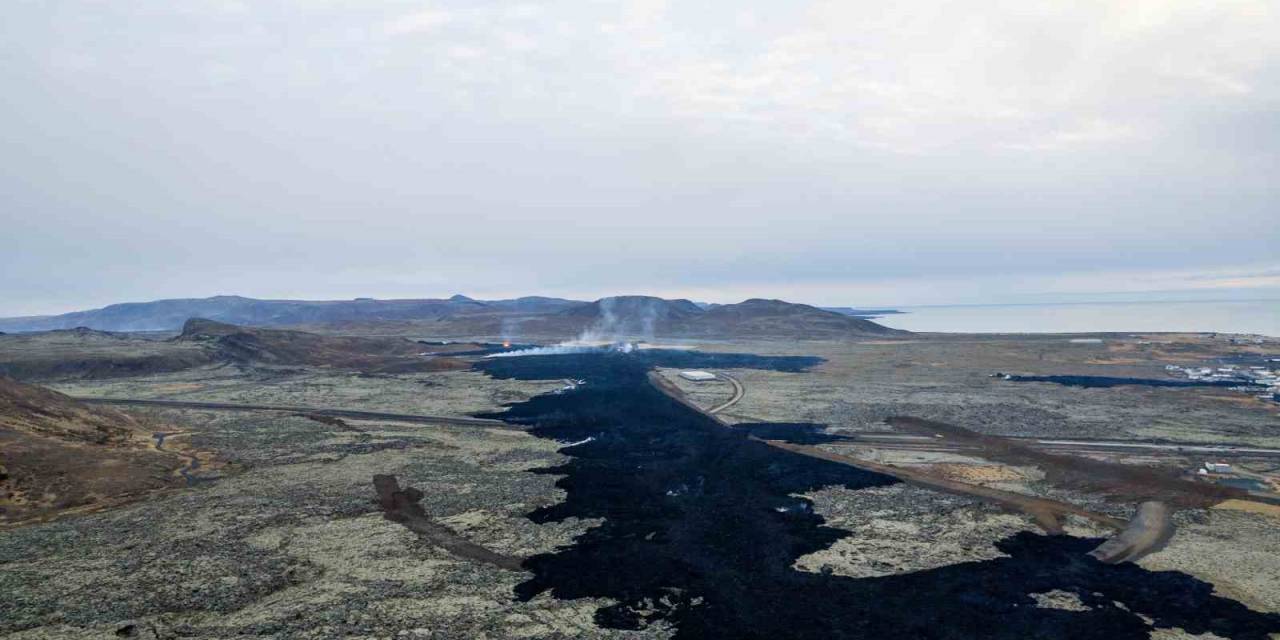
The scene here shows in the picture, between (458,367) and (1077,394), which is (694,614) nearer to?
(1077,394)

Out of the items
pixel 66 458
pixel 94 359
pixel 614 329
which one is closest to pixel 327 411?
pixel 66 458

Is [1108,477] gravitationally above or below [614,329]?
below

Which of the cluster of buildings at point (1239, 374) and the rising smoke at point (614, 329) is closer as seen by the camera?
the cluster of buildings at point (1239, 374)

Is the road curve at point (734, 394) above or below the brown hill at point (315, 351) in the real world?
below

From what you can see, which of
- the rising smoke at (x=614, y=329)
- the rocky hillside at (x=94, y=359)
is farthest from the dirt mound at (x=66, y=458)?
the rising smoke at (x=614, y=329)

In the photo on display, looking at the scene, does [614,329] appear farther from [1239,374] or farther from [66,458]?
[66,458]

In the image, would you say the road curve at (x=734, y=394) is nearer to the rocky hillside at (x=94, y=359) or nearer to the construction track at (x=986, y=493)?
the construction track at (x=986, y=493)

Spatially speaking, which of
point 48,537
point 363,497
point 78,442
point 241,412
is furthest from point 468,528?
point 241,412
